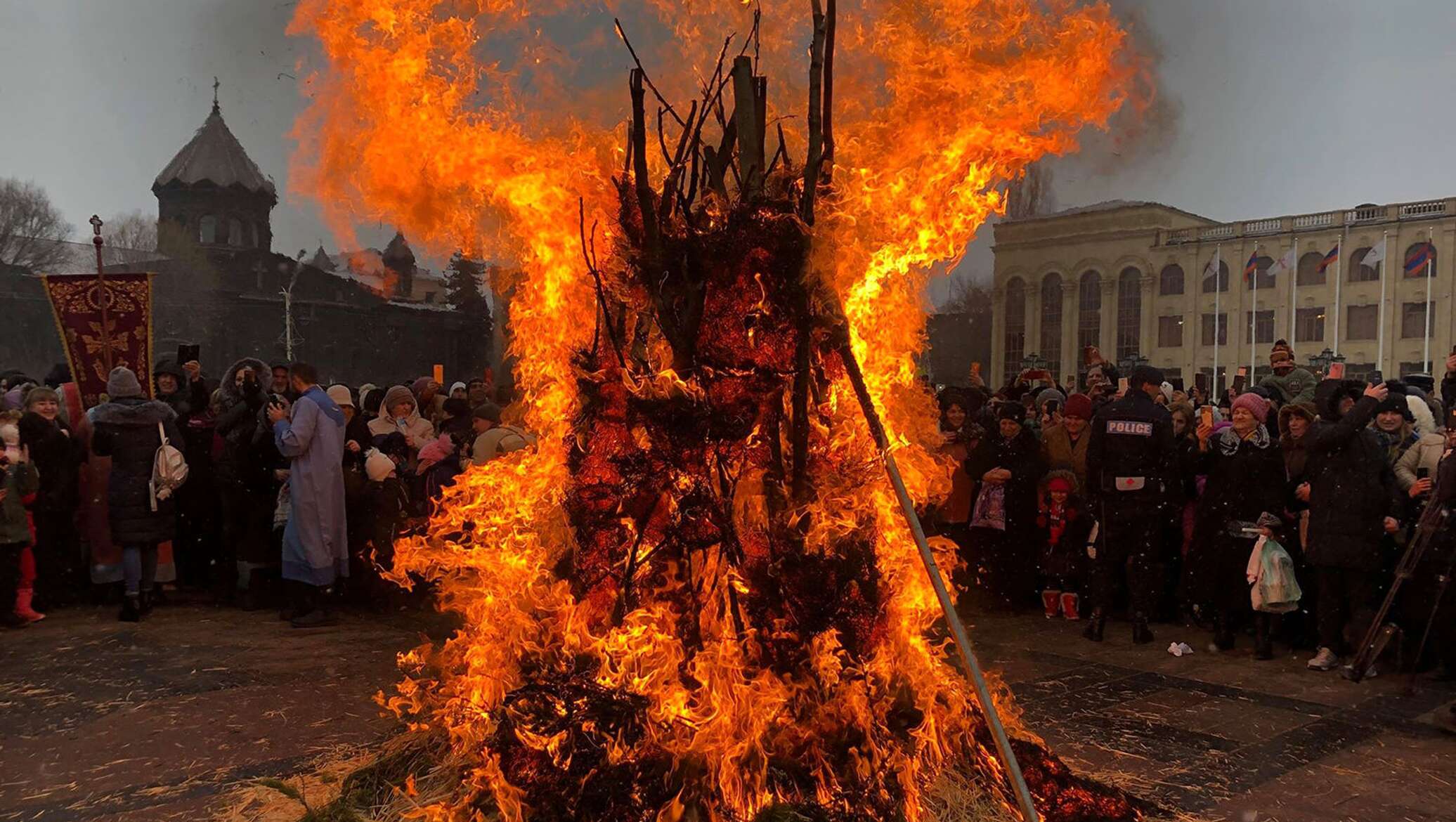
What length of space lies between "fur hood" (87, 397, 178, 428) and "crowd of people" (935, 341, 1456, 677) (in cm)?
704

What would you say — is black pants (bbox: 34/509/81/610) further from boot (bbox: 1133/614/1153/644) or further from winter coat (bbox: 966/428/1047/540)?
boot (bbox: 1133/614/1153/644)

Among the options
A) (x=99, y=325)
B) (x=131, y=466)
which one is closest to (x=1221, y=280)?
(x=99, y=325)

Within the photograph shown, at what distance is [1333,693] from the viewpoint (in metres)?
6.66

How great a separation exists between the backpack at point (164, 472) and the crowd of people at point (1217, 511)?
6755 mm

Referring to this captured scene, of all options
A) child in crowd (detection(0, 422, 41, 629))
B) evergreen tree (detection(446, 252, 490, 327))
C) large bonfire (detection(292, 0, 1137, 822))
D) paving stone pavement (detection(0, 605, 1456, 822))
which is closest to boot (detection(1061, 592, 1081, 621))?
paving stone pavement (detection(0, 605, 1456, 822))

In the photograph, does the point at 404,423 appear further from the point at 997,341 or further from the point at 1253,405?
the point at 997,341

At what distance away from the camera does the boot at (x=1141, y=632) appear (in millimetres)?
8086

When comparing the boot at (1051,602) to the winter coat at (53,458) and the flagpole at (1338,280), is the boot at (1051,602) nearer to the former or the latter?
the winter coat at (53,458)

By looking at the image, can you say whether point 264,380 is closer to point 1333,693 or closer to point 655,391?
point 655,391

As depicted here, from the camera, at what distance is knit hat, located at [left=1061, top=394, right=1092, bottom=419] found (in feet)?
31.4

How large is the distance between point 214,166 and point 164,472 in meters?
53.9

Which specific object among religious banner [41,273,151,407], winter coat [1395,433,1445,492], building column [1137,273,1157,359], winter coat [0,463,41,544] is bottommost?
winter coat [0,463,41,544]

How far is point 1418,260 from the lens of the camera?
47.0m

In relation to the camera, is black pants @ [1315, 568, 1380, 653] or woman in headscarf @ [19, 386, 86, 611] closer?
black pants @ [1315, 568, 1380, 653]
